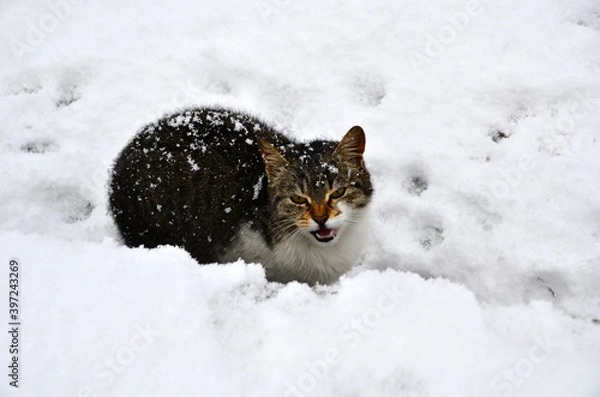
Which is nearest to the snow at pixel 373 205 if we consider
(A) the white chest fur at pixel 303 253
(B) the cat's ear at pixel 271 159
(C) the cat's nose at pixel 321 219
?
(A) the white chest fur at pixel 303 253

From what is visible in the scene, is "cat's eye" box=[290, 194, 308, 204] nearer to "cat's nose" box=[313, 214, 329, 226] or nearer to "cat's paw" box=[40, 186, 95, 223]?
"cat's nose" box=[313, 214, 329, 226]

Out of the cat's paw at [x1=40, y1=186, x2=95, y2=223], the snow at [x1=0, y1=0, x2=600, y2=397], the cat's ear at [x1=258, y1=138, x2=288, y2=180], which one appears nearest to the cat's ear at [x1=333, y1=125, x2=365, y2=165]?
the cat's ear at [x1=258, y1=138, x2=288, y2=180]

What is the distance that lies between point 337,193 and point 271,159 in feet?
1.69

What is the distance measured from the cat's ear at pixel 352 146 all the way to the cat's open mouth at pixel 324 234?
21.3 inches

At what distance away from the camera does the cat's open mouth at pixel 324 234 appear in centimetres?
341

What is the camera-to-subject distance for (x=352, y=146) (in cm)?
353

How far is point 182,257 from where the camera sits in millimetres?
2996

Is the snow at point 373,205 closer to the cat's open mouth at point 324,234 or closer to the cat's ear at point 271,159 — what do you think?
the cat's open mouth at point 324,234

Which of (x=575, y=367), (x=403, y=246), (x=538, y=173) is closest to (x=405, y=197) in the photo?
(x=403, y=246)

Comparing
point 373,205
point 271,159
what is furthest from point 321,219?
point 373,205

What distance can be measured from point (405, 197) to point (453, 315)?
1.75 meters

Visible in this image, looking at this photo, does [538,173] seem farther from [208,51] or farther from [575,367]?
[208,51]

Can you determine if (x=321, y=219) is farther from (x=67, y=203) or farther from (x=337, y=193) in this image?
(x=67, y=203)

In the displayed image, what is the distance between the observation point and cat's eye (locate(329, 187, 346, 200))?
11.4ft
